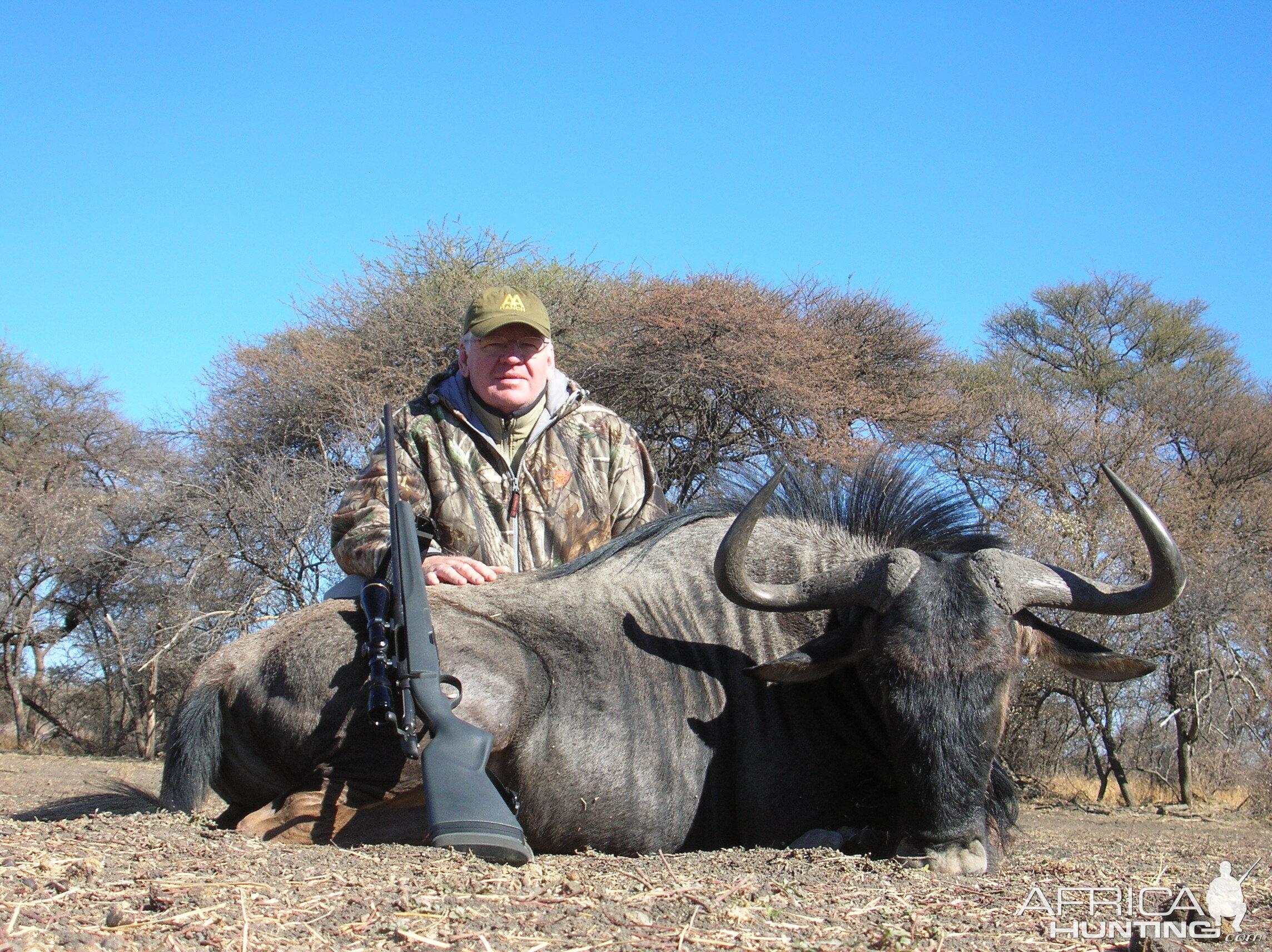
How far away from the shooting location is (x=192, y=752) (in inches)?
169

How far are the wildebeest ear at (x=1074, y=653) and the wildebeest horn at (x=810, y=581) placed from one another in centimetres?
54

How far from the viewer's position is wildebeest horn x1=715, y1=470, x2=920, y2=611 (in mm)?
4207

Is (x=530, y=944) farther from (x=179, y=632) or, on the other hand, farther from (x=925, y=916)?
(x=179, y=632)

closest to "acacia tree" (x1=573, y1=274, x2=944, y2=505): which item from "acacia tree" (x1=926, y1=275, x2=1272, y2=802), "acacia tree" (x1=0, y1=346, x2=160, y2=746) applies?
"acacia tree" (x1=926, y1=275, x2=1272, y2=802)

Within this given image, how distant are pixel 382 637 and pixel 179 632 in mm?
9830

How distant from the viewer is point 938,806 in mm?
3871

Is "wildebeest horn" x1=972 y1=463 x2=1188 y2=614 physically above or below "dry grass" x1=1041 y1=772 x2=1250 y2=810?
above

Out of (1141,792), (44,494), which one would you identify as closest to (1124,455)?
(1141,792)

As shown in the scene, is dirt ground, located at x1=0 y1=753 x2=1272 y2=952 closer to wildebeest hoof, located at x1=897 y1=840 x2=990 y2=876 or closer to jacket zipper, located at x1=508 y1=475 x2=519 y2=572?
wildebeest hoof, located at x1=897 y1=840 x2=990 y2=876

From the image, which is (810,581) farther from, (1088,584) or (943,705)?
(1088,584)

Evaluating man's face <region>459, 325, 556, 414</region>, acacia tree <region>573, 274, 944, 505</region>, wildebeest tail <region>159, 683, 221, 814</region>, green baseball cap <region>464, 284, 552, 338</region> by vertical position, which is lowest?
wildebeest tail <region>159, 683, 221, 814</region>

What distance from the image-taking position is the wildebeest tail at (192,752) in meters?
4.27

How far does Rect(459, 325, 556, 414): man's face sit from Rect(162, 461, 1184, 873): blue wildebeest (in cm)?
114

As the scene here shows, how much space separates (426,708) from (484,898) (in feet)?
3.13
